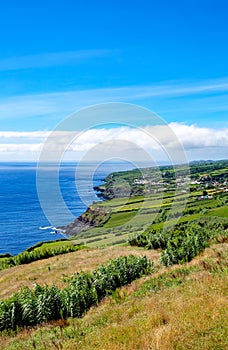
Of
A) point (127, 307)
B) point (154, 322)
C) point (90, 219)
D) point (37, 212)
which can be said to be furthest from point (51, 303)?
point (37, 212)

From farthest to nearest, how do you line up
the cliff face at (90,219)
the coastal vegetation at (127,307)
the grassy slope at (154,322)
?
the cliff face at (90,219)
the coastal vegetation at (127,307)
the grassy slope at (154,322)

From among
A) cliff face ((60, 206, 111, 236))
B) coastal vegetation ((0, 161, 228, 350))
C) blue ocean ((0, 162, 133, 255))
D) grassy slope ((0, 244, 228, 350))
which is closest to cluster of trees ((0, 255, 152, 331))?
coastal vegetation ((0, 161, 228, 350))

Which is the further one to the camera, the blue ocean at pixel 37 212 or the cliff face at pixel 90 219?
the cliff face at pixel 90 219

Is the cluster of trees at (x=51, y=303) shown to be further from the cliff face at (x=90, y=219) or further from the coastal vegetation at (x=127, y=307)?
the cliff face at (x=90, y=219)

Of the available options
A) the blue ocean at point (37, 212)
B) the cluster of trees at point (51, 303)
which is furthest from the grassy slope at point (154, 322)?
the blue ocean at point (37, 212)

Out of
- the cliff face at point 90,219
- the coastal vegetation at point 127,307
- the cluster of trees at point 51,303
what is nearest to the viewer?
the coastal vegetation at point 127,307

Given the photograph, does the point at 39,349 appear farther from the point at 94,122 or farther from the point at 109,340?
the point at 94,122

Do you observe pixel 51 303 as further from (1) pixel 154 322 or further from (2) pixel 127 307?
(1) pixel 154 322
